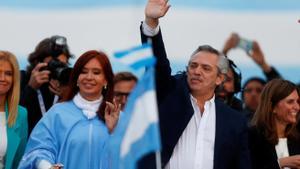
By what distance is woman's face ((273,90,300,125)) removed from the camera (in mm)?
8367

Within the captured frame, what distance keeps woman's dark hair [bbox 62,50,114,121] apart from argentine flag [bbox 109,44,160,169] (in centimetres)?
177

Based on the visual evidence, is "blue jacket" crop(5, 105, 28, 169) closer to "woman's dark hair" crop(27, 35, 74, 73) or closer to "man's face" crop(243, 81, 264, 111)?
"woman's dark hair" crop(27, 35, 74, 73)

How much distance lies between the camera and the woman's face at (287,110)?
27.5 ft

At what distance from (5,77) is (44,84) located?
0.71 meters

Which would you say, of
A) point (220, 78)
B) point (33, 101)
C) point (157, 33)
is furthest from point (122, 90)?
point (157, 33)

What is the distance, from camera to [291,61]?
10.0 m

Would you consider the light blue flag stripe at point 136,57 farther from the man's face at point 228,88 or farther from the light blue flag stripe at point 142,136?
the man's face at point 228,88

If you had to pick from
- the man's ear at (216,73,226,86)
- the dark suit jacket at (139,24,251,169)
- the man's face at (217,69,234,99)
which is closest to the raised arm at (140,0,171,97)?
the dark suit jacket at (139,24,251,169)

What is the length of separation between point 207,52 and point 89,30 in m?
2.38

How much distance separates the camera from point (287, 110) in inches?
329

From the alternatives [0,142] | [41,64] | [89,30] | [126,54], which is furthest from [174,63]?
[126,54]

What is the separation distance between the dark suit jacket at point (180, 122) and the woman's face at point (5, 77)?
120 cm

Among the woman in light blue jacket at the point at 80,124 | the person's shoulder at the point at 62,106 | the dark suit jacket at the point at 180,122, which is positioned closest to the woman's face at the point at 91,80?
the woman in light blue jacket at the point at 80,124

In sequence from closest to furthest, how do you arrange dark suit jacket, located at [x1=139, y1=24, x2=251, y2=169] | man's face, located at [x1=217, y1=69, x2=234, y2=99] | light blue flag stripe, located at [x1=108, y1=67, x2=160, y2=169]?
1. light blue flag stripe, located at [x1=108, y1=67, x2=160, y2=169]
2. dark suit jacket, located at [x1=139, y1=24, x2=251, y2=169]
3. man's face, located at [x1=217, y1=69, x2=234, y2=99]
